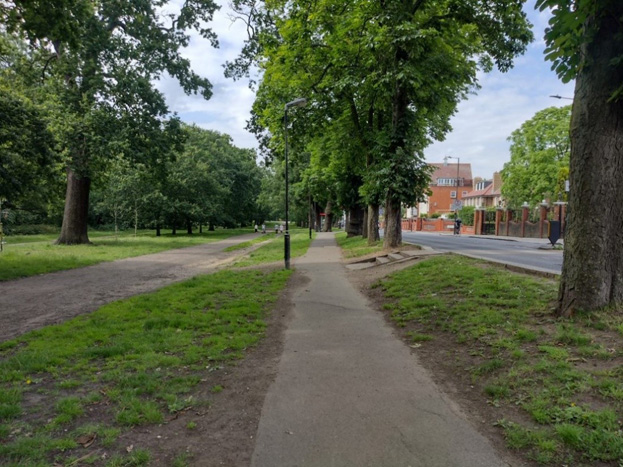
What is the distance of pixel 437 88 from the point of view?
600 inches

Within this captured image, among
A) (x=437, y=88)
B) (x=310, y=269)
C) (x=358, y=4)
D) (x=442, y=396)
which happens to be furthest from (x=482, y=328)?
(x=358, y=4)

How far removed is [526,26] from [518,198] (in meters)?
39.0

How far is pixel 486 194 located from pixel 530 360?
84.8 m

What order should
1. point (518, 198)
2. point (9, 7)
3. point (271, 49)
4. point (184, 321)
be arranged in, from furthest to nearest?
point (518, 198) < point (271, 49) < point (9, 7) < point (184, 321)

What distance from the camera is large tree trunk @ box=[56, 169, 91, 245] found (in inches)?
909

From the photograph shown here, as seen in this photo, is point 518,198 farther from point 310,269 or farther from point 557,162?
point 310,269

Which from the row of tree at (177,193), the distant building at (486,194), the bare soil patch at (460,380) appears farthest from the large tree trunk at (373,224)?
the distant building at (486,194)

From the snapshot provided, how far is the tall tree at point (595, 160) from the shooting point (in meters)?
5.21

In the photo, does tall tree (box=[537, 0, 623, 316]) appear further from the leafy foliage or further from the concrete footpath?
the concrete footpath

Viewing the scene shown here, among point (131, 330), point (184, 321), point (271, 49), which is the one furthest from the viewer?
point (271, 49)

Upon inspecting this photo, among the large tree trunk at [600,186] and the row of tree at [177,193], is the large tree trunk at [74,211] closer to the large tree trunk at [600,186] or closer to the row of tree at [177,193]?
the row of tree at [177,193]

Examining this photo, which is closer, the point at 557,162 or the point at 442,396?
the point at 442,396

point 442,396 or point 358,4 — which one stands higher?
point 358,4

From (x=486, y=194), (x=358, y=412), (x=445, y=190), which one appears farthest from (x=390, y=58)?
(x=445, y=190)
